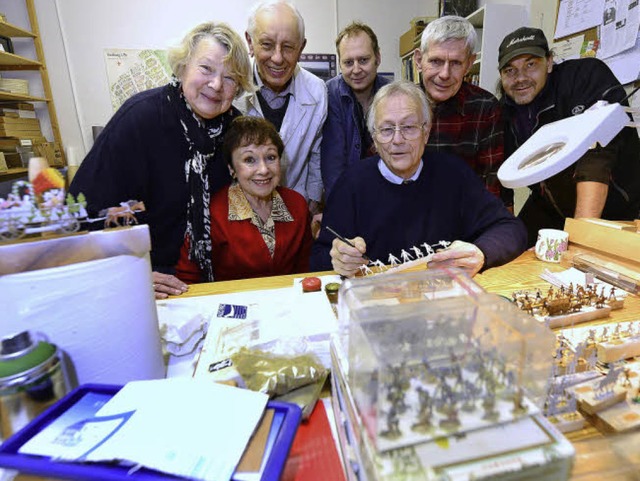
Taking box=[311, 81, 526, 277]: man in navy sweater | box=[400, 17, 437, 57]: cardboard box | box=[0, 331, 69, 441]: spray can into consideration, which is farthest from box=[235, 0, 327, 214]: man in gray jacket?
box=[400, 17, 437, 57]: cardboard box

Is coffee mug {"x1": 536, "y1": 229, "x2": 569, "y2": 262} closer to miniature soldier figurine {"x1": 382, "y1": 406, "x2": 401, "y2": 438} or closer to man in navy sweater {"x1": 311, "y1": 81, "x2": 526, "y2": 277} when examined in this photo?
man in navy sweater {"x1": 311, "y1": 81, "x2": 526, "y2": 277}

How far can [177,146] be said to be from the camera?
5.45 feet

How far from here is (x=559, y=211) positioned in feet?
7.42

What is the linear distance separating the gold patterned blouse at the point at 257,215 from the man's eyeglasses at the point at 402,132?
577 mm

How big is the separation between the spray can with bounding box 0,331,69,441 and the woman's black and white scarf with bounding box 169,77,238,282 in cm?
102

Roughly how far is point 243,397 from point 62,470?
0.88ft

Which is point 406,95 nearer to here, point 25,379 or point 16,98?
point 25,379

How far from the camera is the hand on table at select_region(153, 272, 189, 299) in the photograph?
135 cm

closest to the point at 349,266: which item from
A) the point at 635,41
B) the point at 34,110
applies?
the point at 635,41

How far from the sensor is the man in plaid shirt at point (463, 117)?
6.68ft

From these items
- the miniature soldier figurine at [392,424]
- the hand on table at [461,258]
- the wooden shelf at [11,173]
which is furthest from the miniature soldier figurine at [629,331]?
the wooden shelf at [11,173]

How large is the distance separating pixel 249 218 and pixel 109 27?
3.71 metres

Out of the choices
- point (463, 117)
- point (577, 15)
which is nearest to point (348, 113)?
point (463, 117)

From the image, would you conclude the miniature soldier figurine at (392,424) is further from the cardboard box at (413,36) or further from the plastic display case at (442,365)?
the cardboard box at (413,36)
